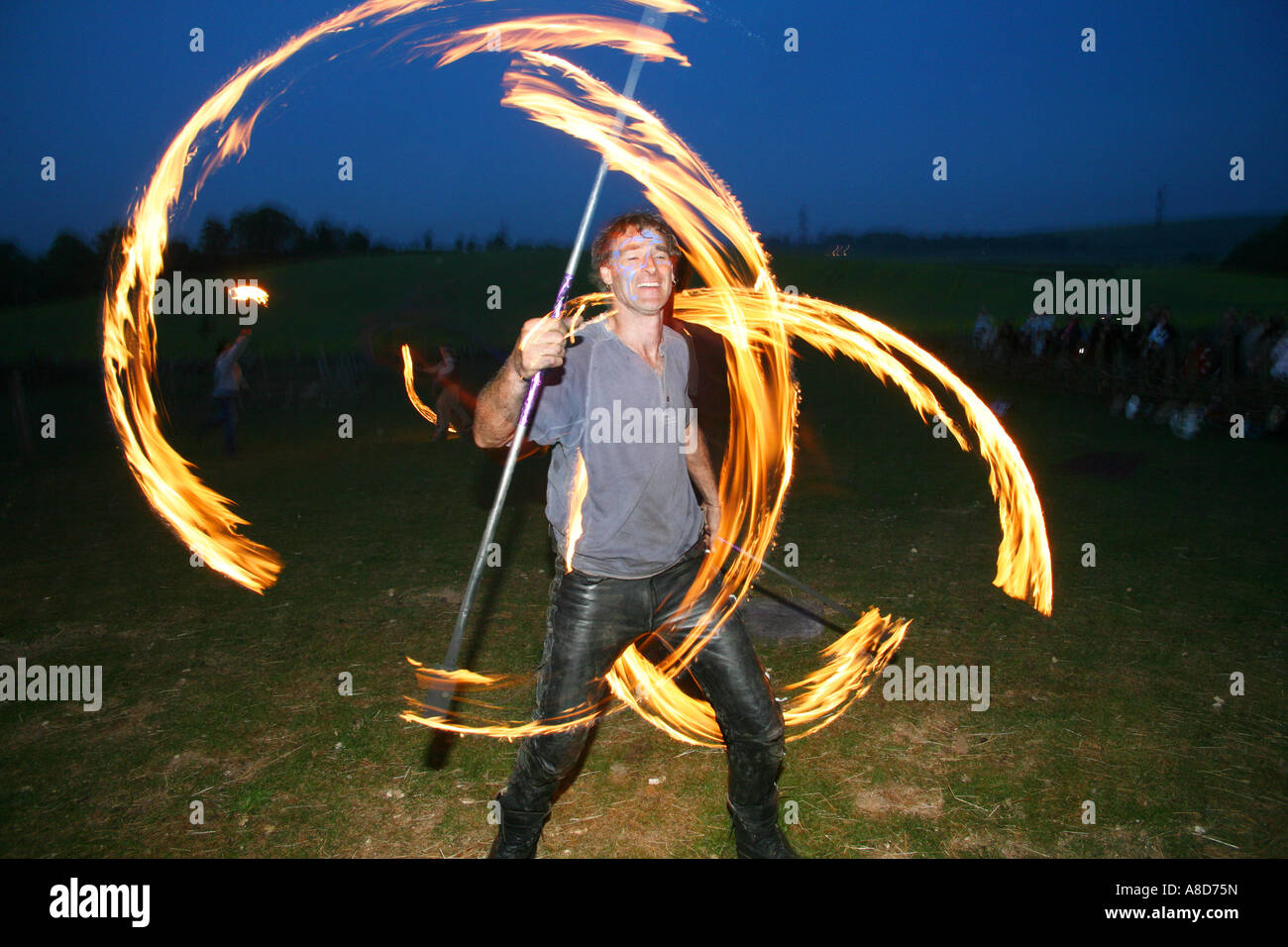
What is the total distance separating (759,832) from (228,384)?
11567 millimetres

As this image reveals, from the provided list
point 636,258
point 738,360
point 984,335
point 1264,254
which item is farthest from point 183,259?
point 1264,254

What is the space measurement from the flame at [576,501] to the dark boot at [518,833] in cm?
97

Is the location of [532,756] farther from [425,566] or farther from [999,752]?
[425,566]

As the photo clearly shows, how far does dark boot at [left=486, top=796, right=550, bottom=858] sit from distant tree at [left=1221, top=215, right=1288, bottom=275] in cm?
5944

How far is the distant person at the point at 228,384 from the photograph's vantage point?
1238cm

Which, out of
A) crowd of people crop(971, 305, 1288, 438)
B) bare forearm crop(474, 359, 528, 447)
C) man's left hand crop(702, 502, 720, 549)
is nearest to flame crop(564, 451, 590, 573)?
bare forearm crop(474, 359, 528, 447)

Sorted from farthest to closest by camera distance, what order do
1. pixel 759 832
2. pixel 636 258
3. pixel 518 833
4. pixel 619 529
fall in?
pixel 759 832
pixel 518 833
pixel 636 258
pixel 619 529

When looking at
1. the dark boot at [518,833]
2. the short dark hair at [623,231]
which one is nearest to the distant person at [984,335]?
the short dark hair at [623,231]


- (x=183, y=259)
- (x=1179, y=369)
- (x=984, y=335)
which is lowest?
(x=1179, y=369)

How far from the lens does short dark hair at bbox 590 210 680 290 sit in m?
3.23

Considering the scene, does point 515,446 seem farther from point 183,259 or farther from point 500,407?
point 183,259

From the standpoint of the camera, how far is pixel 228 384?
12.6 meters

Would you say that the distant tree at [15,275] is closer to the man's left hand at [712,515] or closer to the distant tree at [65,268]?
the distant tree at [65,268]

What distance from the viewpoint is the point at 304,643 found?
5.96m
